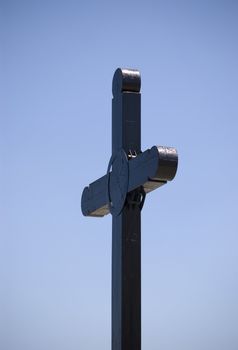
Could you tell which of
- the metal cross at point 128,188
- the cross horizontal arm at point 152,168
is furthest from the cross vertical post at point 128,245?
the cross horizontal arm at point 152,168

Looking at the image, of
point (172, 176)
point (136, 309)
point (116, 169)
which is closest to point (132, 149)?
point (116, 169)

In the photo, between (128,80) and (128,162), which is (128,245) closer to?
(128,162)

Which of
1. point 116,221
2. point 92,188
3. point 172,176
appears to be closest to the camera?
point 172,176

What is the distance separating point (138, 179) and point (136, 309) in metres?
1.23

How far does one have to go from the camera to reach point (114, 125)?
8844 millimetres

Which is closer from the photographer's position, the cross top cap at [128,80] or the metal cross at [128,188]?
the metal cross at [128,188]

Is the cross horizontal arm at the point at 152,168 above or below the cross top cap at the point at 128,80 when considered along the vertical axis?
below

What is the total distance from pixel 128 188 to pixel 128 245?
555 mm

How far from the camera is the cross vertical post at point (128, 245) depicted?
785cm

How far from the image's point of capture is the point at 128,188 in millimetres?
8125

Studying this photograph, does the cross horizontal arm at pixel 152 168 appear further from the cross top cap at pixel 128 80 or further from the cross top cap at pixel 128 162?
the cross top cap at pixel 128 80

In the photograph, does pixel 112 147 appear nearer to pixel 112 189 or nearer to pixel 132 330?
pixel 112 189

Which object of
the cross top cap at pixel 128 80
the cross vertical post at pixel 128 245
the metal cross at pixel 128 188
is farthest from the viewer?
the cross top cap at pixel 128 80

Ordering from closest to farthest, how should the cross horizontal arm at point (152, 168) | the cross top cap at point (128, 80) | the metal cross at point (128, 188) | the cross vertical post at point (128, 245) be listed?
the cross horizontal arm at point (152, 168) → the metal cross at point (128, 188) → the cross vertical post at point (128, 245) → the cross top cap at point (128, 80)
